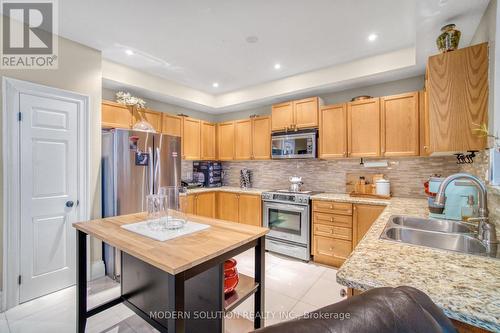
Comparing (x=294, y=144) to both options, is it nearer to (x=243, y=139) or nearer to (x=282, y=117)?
(x=282, y=117)

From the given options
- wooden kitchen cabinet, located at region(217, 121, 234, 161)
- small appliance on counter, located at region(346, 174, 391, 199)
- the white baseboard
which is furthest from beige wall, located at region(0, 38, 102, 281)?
small appliance on counter, located at region(346, 174, 391, 199)

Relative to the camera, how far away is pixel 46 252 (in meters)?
2.34

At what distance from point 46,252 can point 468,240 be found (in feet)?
12.0

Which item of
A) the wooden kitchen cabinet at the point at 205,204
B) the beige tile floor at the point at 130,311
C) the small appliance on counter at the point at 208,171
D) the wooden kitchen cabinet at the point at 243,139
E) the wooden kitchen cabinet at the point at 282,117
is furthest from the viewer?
the small appliance on counter at the point at 208,171

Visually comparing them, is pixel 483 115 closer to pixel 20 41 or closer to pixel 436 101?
pixel 436 101

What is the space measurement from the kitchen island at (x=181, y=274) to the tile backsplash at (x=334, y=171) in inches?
98.2

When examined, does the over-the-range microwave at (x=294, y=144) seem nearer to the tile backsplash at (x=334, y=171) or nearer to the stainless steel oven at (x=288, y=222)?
the tile backsplash at (x=334, y=171)

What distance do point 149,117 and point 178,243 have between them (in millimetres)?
2877

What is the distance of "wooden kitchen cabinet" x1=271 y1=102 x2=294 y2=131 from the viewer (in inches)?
145

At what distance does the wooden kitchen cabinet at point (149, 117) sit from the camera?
3357 millimetres

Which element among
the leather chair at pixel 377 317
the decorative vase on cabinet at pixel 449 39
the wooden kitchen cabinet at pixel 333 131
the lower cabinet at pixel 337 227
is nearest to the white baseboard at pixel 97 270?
the lower cabinet at pixel 337 227

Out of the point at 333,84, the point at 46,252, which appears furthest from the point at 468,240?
the point at 46,252

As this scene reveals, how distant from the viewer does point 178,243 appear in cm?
122

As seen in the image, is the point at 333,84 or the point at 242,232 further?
the point at 333,84
